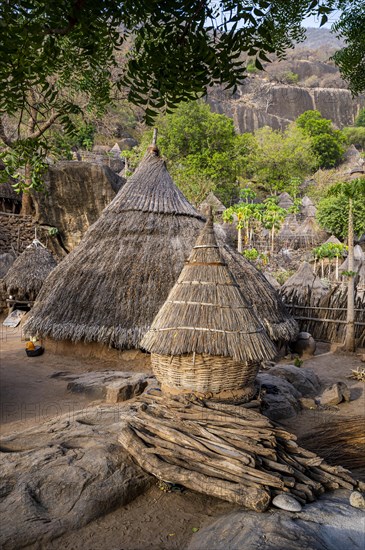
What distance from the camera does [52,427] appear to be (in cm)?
431

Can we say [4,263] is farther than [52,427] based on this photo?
Yes

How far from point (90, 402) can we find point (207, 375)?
2754mm

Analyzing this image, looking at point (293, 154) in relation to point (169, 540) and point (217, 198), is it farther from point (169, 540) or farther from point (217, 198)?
point (169, 540)

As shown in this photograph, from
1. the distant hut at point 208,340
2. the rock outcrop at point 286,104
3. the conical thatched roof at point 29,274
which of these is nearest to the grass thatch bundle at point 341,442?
the distant hut at point 208,340

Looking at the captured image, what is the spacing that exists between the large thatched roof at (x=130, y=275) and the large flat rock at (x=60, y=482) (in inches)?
171

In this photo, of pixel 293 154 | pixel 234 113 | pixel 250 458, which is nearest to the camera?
pixel 250 458

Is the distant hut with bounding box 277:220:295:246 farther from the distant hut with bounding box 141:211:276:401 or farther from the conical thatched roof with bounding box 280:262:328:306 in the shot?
the distant hut with bounding box 141:211:276:401

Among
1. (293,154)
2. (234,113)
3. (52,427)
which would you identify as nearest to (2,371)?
(52,427)

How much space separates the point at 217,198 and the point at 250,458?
2772 centimetres

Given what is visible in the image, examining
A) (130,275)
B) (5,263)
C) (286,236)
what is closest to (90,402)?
(130,275)

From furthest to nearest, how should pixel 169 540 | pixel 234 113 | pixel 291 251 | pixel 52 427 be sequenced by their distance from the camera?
pixel 234 113 < pixel 291 251 < pixel 52 427 < pixel 169 540

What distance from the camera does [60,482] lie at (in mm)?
3037

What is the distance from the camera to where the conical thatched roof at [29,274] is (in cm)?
1449

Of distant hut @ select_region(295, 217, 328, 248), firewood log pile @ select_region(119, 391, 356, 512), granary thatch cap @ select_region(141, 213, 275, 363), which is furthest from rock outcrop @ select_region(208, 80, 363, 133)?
firewood log pile @ select_region(119, 391, 356, 512)
